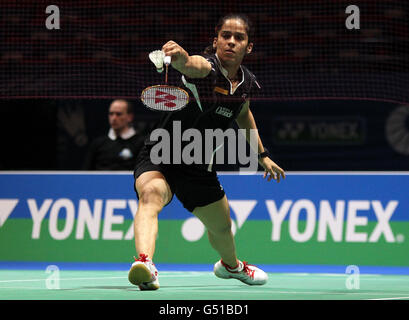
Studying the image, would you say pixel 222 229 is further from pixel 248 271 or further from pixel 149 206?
pixel 149 206

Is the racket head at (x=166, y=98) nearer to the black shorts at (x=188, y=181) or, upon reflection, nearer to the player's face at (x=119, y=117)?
the black shorts at (x=188, y=181)

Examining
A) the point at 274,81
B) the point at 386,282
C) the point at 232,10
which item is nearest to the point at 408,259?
the point at 386,282

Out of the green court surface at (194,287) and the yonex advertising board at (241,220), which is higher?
the yonex advertising board at (241,220)

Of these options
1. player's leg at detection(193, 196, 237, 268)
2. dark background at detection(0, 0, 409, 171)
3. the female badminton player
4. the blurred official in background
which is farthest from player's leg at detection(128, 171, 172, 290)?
the blurred official in background

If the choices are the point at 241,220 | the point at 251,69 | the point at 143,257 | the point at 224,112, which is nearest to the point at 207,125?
the point at 224,112

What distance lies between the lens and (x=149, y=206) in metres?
5.64

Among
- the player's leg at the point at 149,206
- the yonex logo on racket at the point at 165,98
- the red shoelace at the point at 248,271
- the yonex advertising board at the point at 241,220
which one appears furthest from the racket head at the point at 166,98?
the yonex advertising board at the point at 241,220

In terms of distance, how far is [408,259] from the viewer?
27.5ft

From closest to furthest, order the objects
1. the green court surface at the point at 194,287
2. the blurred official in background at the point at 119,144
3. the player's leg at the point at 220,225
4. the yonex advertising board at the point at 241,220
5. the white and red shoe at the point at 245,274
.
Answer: the green court surface at the point at 194,287, the player's leg at the point at 220,225, the white and red shoe at the point at 245,274, the yonex advertising board at the point at 241,220, the blurred official in background at the point at 119,144

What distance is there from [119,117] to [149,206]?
363 cm

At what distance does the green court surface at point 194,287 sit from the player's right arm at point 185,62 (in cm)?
145

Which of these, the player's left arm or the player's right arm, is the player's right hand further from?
the player's left arm

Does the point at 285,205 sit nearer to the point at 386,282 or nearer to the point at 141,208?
the point at 386,282

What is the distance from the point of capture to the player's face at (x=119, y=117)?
9.15 metres
